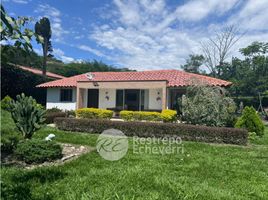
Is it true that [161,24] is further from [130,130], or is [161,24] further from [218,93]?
[130,130]

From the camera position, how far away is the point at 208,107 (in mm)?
13594

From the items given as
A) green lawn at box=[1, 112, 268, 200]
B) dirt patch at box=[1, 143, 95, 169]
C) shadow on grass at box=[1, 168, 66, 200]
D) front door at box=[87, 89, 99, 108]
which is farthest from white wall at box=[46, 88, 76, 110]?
shadow on grass at box=[1, 168, 66, 200]

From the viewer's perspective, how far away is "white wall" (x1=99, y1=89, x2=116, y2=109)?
24420 mm

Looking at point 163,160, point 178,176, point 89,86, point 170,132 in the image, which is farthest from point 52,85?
point 178,176

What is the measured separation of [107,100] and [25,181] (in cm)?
1939

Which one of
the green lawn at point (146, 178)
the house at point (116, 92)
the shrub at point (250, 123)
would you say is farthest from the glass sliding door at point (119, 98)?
the green lawn at point (146, 178)

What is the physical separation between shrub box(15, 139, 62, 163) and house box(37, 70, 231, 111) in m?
12.8

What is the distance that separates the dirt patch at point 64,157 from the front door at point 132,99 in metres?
14.5

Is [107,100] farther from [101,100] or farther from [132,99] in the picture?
[132,99]

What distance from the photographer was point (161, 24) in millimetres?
23172

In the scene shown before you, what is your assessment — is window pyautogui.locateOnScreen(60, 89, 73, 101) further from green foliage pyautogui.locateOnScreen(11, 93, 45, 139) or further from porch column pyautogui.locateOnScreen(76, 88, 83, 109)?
green foliage pyautogui.locateOnScreen(11, 93, 45, 139)

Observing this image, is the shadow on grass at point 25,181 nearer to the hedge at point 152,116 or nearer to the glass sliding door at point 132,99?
the hedge at point 152,116

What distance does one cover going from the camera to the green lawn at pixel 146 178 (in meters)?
4.90

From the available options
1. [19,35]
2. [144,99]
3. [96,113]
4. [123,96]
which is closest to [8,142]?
[19,35]
